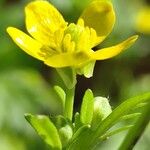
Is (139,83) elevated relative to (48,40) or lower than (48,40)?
lower

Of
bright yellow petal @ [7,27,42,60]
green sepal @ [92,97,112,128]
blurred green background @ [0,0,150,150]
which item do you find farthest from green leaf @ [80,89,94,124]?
blurred green background @ [0,0,150,150]

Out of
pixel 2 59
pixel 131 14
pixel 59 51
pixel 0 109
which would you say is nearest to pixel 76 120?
pixel 59 51

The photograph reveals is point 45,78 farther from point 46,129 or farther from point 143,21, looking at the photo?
point 46,129

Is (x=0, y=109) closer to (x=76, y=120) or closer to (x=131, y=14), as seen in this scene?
(x=131, y=14)

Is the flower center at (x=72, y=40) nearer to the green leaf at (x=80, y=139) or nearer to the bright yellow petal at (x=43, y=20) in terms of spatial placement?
the bright yellow petal at (x=43, y=20)

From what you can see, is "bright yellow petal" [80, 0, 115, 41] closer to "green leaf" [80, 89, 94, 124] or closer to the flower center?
the flower center

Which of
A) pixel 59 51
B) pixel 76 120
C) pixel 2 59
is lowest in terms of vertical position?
pixel 2 59

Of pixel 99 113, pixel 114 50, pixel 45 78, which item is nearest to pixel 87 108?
pixel 99 113
